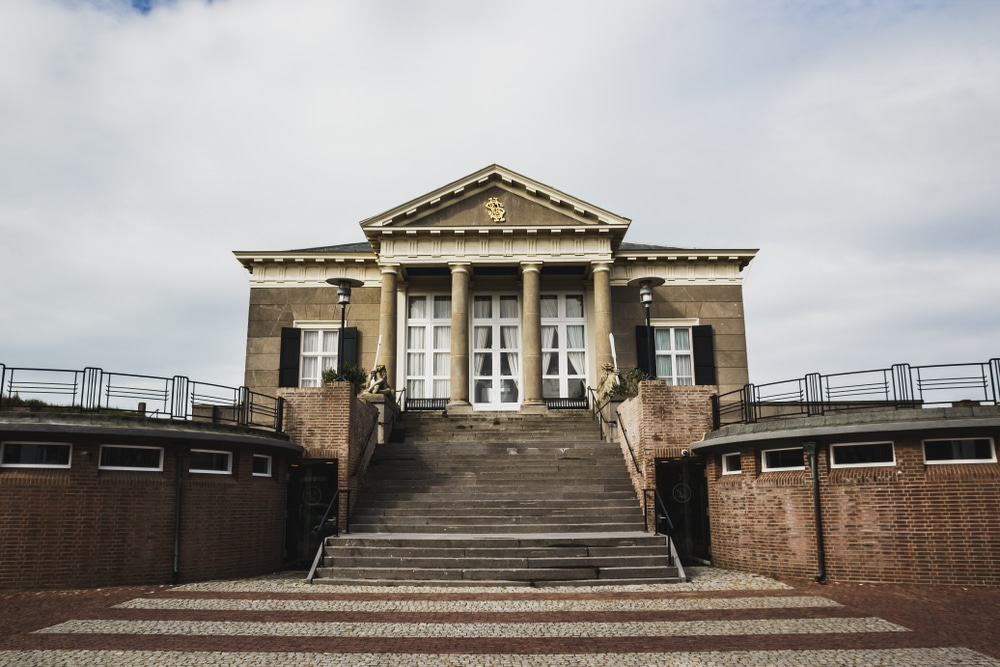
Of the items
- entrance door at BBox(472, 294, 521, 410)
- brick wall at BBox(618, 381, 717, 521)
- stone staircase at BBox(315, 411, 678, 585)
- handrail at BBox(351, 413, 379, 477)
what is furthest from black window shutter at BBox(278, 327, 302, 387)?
brick wall at BBox(618, 381, 717, 521)

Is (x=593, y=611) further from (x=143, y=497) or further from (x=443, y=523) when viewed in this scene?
(x=143, y=497)

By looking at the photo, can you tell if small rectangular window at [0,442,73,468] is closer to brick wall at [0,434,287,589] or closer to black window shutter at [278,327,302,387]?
brick wall at [0,434,287,589]

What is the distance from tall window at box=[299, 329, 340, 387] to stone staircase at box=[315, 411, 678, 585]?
6628 millimetres

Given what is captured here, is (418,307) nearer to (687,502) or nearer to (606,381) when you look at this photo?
(606,381)

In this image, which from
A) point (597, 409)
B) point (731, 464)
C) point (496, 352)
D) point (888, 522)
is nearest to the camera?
point (888, 522)

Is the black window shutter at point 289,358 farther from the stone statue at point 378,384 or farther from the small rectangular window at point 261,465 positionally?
the small rectangular window at point 261,465

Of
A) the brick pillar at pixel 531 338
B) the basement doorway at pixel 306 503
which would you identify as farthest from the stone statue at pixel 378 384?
the basement doorway at pixel 306 503

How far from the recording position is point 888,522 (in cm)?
1374

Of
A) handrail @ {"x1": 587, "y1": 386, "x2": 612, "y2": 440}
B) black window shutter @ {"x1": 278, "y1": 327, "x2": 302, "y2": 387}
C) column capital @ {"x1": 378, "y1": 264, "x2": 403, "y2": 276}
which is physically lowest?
handrail @ {"x1": 587, "y1": 386, "x2": 612, "y2": 440}

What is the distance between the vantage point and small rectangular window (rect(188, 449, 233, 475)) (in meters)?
15.2

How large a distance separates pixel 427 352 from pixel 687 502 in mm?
13002

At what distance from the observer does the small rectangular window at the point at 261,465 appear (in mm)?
16312

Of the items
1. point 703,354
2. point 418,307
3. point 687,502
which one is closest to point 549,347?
point 418,307

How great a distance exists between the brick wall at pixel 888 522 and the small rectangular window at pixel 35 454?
12478 mm
